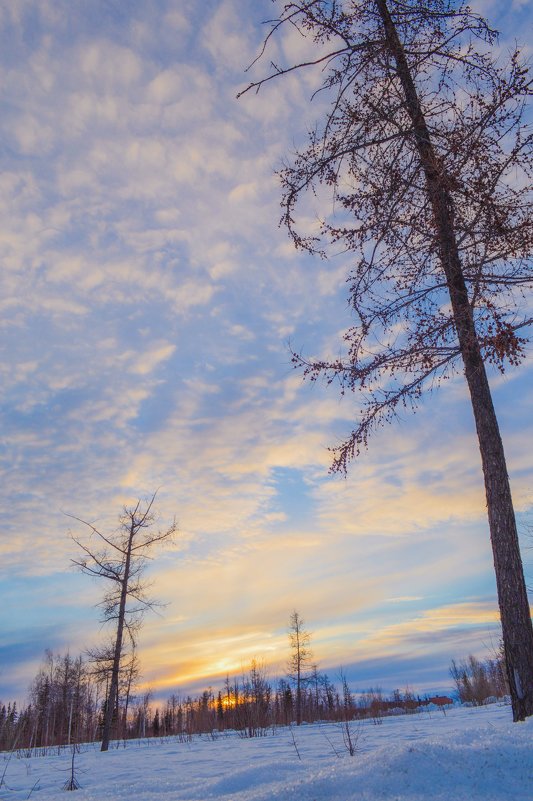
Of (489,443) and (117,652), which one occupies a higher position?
(489,443)

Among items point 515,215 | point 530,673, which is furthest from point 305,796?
point 515,215

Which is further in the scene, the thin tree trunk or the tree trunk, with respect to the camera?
the thin tree trunk

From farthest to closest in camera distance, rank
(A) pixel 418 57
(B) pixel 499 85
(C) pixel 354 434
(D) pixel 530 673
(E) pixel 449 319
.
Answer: (C) pixel 354 434, (A) pixel 418 57, (E) pixel 449 319, (B) pixel 499 85, (D) pixel 530 673

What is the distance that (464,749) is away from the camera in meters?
2.53

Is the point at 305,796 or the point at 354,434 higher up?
the point at 354,434

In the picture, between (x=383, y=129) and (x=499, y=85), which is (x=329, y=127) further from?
(x=499, y=85)

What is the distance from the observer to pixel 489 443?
17.8ft

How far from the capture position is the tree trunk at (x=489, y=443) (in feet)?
15.7

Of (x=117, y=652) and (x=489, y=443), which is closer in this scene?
(x=489, y=443)

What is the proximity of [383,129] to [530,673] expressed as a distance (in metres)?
6.51

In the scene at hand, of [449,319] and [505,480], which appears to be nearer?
[505,480]

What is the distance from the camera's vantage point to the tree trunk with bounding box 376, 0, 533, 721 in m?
4.79

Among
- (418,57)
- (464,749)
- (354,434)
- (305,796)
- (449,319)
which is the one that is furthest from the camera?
(354,434)

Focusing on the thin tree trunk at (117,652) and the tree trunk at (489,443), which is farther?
the thin tree trunk at (117,652)
